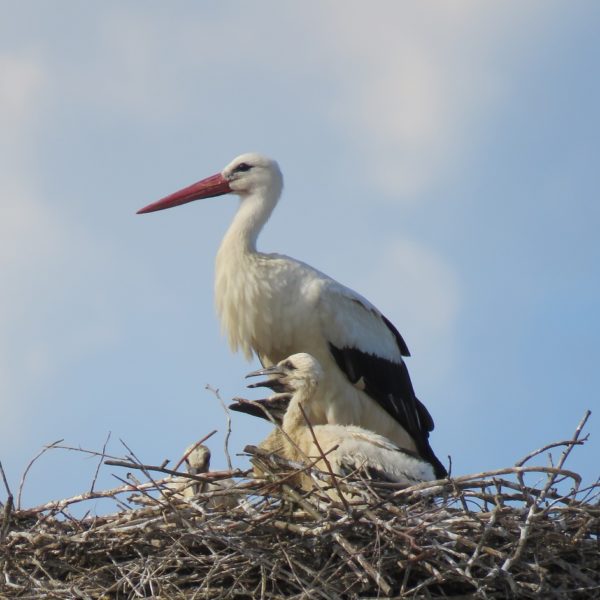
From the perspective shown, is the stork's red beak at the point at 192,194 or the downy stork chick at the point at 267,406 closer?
the downy stork chick at the point at 267,406

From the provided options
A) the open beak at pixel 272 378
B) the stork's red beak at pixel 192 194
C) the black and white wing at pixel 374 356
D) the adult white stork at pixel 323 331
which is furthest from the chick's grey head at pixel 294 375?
the stork's red beak at pixel 192 194

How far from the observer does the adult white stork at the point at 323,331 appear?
27.7ft

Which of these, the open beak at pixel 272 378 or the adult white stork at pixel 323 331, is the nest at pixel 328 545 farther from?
the adult white stork at pixel 323 331

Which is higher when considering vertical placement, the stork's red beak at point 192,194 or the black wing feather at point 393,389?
the stork's red beak at point 192,194

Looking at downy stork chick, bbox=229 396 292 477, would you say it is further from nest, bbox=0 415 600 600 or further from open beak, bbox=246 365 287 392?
nest, bbox=0 415 600 600

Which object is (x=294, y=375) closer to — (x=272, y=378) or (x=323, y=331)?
(x=272, y=378)

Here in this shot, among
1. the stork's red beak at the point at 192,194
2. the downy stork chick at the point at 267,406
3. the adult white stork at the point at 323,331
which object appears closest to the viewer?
the downy stork chick at the point at 267,406

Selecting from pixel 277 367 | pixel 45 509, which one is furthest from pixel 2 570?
→ pixel 277 367

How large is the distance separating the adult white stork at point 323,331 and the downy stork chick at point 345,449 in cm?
104

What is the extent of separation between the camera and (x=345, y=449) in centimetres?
657

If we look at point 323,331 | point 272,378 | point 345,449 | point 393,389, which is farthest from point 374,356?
point 345,449

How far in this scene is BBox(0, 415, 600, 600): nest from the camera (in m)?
5.74

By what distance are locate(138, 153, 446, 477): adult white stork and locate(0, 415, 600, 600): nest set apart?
2.20m

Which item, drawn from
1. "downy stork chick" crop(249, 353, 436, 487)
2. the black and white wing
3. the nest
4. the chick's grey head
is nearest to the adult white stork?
the black and white wing
